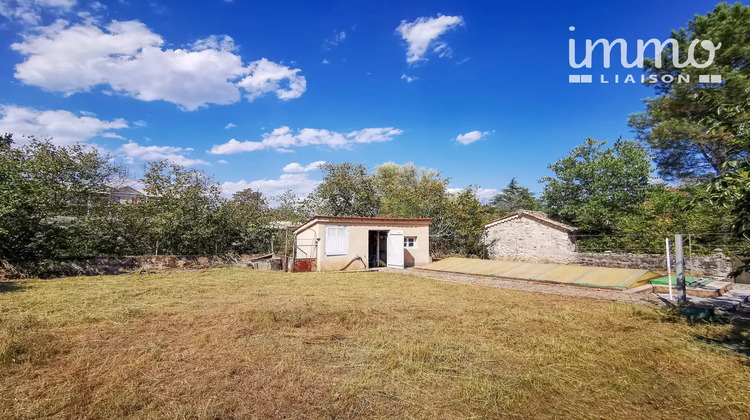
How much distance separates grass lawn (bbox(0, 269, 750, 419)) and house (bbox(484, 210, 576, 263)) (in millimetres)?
10794

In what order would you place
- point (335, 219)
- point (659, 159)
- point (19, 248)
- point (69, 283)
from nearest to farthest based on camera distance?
point (69, 283)
point (19, 248)
point (335, 219)
point (659, 159)

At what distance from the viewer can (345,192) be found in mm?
22359

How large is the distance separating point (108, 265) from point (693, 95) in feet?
77.5

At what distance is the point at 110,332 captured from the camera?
510cm

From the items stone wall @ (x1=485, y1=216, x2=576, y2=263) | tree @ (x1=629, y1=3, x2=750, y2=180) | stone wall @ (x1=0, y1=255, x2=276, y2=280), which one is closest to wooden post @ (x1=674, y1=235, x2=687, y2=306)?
tree @ (x1=629, y1=3, x2=750, y2=180)

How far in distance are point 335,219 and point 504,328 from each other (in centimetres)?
1049

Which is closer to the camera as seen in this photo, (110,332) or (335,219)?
(110,332)

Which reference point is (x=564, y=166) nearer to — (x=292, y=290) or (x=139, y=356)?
(x=292, y=290)

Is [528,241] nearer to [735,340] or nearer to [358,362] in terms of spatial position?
[735,340]

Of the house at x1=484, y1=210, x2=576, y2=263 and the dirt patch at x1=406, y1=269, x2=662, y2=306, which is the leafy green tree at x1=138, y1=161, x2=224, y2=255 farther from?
the house at x1=484, y1=210, x2=576, y2=263

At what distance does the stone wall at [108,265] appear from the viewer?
449 inches

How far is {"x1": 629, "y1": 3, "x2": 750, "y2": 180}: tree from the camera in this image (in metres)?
13.9

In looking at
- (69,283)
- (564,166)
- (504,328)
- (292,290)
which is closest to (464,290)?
(504,328)

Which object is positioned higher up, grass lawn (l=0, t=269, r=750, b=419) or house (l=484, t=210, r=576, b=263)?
house (l=484, t=210, r=576, b=263)
